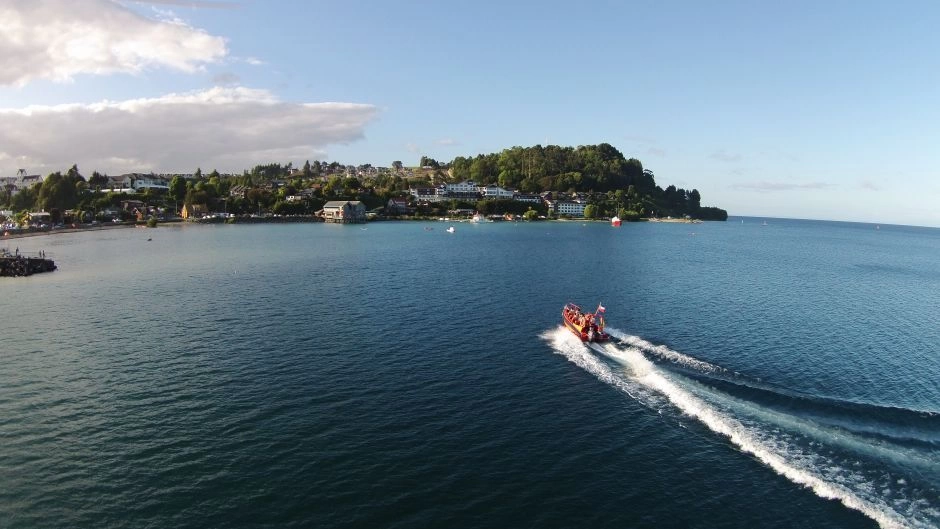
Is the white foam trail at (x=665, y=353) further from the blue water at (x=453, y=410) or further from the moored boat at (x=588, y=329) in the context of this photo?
the moored boat at (x=588, y=329)

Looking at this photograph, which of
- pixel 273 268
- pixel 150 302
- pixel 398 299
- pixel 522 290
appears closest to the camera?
pixel 150 302

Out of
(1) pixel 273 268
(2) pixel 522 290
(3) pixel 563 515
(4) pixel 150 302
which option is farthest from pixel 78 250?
(3) pixel 563 515

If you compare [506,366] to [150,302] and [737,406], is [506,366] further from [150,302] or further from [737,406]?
[150,302]

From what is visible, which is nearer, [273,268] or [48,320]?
[48,320]

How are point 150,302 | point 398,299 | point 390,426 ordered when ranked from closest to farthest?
point 390,426, point 150,302, point 398,299

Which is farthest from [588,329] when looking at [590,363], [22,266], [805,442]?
[22,266]

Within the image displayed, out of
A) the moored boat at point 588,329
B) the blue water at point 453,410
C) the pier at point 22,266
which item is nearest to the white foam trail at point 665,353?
the blue water at point 453,410

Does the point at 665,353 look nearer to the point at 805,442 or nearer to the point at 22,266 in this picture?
the point at 805,442

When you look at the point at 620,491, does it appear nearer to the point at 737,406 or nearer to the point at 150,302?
the point at 737,406
